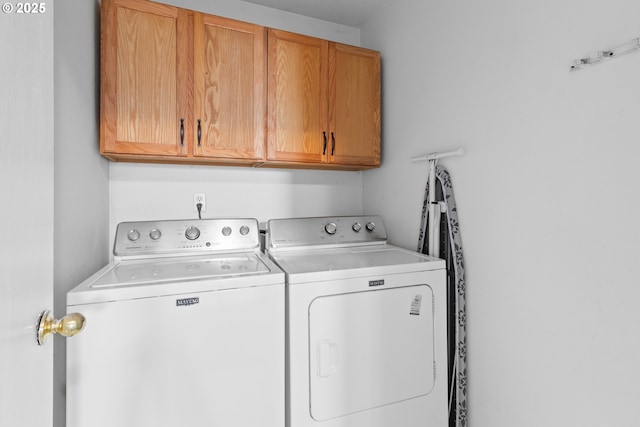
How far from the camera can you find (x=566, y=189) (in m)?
1.10

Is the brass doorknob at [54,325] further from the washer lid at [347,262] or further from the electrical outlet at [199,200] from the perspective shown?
the electrical outlet at [199,200]

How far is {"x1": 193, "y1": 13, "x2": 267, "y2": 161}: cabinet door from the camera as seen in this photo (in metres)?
1.67

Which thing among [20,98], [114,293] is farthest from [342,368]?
[20,98]

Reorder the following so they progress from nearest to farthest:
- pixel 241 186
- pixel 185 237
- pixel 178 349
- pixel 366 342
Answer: pixel 178 349
pixel 366 342
pixel 185 237
pixel 241 186

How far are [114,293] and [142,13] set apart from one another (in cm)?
138

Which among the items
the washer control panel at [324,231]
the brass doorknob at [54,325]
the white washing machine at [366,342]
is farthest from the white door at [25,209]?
the washer control panel at [324,231]

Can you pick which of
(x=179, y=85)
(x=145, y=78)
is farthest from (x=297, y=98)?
(x=145, y=78)

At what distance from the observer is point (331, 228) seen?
196cm

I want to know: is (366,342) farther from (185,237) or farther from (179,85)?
(179,85)

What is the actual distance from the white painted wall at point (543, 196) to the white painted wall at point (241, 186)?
80 cm

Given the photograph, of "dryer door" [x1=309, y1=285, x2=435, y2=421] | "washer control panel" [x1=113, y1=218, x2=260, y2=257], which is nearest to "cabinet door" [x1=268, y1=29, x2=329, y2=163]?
"washer control panel" [x1=113, y1=218, x2=260, y2=257]

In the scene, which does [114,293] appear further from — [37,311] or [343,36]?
[343,36]

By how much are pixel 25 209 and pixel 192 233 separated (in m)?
1.15

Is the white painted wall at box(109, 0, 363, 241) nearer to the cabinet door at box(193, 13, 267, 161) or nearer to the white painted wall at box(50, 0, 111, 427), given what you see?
the white painted wall at box(50, 0, 111, 427)
